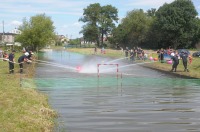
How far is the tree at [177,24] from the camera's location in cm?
9125

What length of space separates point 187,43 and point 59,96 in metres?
79.3

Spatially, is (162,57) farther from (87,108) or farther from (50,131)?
(50,131)

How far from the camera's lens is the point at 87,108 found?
1321cm

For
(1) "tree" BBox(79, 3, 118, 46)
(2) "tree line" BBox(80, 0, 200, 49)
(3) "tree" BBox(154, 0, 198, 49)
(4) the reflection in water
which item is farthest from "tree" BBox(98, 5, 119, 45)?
(4) the reflection in water

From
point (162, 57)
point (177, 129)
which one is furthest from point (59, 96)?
point (162, 57)

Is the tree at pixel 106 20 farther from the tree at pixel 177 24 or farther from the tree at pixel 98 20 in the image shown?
the tree at pixel 177 24

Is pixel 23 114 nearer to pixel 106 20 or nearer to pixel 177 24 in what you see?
pixel 177 24

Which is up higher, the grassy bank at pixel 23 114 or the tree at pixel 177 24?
the tree at pixel 177 24

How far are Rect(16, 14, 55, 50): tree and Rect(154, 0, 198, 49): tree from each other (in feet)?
88.3

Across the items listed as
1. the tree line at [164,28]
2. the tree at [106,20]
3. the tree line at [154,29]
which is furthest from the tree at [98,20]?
the tree line at [154,29]

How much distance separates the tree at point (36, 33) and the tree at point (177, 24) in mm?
26921

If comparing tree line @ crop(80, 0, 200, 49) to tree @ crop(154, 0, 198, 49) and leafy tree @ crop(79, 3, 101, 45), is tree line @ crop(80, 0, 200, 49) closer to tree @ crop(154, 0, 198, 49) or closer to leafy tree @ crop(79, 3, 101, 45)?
tree @ crop(154, 0, 198, 49)

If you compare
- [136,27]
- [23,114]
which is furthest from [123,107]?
[136,27]

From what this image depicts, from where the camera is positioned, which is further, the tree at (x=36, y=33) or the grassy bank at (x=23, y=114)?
the tree at (x=36, y=33)
